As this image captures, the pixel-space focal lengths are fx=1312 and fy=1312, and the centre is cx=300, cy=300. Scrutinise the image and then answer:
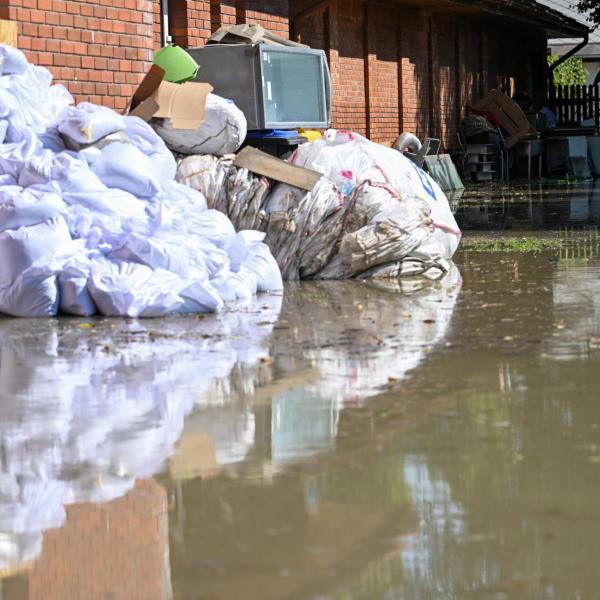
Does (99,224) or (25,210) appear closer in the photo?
(25,210)

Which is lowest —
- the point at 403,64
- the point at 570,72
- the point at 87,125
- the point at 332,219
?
the point at 332,219

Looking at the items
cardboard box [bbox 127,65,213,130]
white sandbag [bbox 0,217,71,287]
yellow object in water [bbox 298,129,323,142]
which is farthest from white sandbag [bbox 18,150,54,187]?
yellow object in water [bbox 298,129,323,142]

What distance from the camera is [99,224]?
7152 millimetres

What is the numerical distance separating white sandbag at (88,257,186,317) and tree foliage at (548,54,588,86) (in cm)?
3266

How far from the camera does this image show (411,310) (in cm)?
698

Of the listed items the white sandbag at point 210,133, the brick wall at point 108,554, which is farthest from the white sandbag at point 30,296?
the brick wall at point 108,554

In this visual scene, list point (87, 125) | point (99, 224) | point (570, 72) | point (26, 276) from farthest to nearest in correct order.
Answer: point (570, 72) → point (87, 125) → point (99, 224) → point (26, 276)

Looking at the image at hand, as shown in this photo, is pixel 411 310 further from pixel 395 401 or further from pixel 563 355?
pixel 395 401

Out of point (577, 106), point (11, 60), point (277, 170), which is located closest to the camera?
point (11, 60)

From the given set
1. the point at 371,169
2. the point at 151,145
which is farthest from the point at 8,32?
the point at 371,169

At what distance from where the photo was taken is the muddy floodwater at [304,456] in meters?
2.90

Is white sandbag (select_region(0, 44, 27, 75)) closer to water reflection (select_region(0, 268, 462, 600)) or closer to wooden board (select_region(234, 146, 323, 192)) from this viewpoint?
wooden board (select_region(234, 146, 323, 192))

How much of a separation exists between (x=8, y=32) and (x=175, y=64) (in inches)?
53.1

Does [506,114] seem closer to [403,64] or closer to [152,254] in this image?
[403,64]
